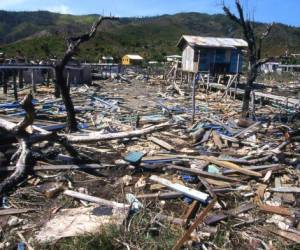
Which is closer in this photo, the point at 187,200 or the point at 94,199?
the point at 94,199

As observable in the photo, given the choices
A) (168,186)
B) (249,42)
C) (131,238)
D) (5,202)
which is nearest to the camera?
(131,238)

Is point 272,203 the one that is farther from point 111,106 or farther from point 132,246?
point 111,106

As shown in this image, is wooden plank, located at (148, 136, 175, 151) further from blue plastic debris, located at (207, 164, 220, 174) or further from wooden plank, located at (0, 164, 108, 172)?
wooden plank, located at (0, 164, 108, 172)

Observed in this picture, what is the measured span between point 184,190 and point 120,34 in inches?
4117

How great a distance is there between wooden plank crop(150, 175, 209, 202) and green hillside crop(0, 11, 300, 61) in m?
35.0

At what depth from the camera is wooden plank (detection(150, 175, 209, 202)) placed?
26.6ft

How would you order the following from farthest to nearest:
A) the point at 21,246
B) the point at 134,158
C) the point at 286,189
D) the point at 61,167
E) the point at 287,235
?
the point at 134,158, the point at 61,167, the point at 286,189, the point at 287,235, the point at 21,246

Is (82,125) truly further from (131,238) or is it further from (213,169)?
(131,238)

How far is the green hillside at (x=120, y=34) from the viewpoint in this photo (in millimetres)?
69125

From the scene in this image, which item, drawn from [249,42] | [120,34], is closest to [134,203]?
[249,42]

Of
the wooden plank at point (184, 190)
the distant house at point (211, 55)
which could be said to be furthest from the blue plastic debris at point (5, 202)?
the distant house at point (211, 55)

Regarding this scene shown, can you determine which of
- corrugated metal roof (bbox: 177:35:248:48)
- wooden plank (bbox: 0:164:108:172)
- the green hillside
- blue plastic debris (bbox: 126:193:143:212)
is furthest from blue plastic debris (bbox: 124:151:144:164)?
the green hillside

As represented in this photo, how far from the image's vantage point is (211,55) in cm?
3378

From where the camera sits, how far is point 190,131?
14297mm
